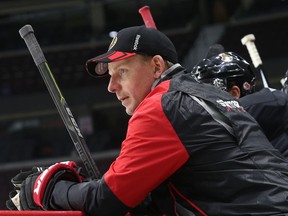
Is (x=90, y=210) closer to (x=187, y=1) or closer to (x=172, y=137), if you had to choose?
(x=172, y=137)

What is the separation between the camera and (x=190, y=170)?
48.6 inches

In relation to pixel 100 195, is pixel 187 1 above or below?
above

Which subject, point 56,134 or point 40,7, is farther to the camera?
point 40,7

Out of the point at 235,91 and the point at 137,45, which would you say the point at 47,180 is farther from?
the point at 235,91

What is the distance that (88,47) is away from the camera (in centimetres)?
924

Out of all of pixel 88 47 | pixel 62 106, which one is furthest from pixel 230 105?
pixel 88 47

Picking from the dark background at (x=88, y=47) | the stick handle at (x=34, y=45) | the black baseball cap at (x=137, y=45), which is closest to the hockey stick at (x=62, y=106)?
the stick handle at (x=34, y=45)

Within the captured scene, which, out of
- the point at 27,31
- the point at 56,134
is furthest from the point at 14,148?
the point at 27,31

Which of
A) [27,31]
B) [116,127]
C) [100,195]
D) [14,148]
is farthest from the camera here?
[116,127]

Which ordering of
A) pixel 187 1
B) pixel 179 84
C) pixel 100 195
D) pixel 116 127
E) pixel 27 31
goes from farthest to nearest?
1. pixel 187 1
2. pixel 116 127
3. pixel 27 31
4. pixel 179 84
5. pixel 100 195

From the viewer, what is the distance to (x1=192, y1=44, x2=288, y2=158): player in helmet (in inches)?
74.9

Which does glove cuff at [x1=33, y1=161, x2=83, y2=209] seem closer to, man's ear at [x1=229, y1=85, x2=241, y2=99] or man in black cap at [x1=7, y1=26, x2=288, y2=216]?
man in black cap at [x1=7, y1=26, x2=288, y2=216]

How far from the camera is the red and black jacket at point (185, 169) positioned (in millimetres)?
1191

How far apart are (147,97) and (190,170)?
18 cm
